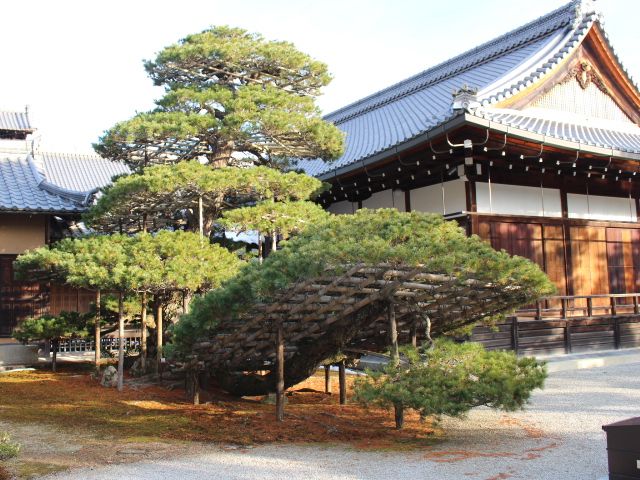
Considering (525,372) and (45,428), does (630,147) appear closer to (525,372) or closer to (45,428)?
(525,372)

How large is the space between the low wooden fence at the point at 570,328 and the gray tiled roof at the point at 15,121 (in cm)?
1783

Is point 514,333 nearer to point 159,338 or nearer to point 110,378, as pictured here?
point 159,338

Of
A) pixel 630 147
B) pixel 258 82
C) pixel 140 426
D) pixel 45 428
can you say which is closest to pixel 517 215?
pixel 630 147

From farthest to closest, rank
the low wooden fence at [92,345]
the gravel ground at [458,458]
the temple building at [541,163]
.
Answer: the low wooden fence at [92,345], the temple building at [541,163], the gravel ground at [458,458]

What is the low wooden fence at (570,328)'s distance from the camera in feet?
43.0

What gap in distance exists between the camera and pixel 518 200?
14.5 meters

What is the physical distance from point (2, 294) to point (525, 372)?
13033 mm

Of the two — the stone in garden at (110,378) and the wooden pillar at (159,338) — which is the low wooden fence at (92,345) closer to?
the stone in garden at (110,378)

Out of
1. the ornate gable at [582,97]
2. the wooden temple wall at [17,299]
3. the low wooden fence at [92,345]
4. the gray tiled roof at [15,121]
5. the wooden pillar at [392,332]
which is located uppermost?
the gray tiled roof at [15,121]

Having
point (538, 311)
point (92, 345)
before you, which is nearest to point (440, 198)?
point (538, 311)

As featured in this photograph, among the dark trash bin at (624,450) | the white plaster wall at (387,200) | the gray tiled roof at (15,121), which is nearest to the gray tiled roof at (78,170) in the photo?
the gray tiled roof at (15,121)

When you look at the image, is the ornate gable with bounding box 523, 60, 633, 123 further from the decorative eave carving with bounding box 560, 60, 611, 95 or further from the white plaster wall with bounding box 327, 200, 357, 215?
the white plaster wall with bounding box 327, 200, 357, 215

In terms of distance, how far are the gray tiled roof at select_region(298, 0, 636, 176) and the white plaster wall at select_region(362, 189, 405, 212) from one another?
1.04m

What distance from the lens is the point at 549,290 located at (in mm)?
7621
